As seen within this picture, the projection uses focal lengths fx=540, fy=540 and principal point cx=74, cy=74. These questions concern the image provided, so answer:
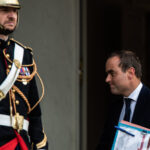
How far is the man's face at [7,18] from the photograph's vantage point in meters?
3.71

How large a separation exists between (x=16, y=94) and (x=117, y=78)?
84 centimetres

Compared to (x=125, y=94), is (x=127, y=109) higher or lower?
lower

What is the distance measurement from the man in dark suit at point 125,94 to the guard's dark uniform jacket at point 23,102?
0.55 meters

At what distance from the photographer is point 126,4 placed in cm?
812

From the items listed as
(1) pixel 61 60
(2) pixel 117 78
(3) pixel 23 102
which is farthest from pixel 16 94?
(1) pixel 61 60

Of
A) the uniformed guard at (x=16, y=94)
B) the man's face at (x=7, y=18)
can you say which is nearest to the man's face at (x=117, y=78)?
the uniformed guard at (x=16, y=94)

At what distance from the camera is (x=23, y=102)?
12.5 ft

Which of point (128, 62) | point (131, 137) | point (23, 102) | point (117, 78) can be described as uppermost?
point (128, 62)

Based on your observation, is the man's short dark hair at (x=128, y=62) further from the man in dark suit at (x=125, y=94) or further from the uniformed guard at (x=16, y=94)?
the uniformed guard at (x=16, y=94)

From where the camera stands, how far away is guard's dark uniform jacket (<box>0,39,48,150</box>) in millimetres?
3676

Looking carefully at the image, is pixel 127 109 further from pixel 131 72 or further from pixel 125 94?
pixel 131 72

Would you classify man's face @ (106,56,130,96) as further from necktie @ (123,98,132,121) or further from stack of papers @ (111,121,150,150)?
stack of papers @ (111,121,150,150)

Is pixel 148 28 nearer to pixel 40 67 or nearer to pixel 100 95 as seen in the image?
pixel 100 95

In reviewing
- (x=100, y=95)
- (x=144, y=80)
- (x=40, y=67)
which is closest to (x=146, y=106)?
(x=40, y=67)
